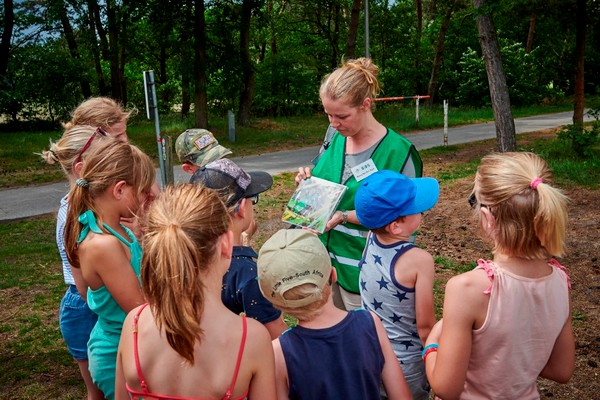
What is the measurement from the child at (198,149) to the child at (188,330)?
159 centimetres

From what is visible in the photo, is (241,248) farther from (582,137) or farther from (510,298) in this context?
(582,137)

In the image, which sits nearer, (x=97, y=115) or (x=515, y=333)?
(x=515, y=333)

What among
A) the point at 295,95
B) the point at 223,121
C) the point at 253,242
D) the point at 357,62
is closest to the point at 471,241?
the point at 253,242

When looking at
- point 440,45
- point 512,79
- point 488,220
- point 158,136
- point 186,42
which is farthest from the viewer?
point 512,79

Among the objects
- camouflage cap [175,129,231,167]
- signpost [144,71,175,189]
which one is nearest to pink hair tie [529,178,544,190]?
camouflage cap [175,129,231,167]

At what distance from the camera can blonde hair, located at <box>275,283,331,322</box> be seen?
6.38ft

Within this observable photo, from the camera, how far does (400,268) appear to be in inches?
97.1

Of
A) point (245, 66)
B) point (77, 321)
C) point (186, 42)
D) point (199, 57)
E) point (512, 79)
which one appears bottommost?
point (77, 321)

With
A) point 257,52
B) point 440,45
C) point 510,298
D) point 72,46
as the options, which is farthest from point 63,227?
point 257,52

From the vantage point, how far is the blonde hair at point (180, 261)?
5.70 feet

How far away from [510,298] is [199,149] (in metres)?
2.07

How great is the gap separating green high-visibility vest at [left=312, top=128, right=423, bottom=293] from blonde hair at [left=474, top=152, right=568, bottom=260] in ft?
3.87

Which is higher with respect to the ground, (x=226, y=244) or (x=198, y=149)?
(x=198, y=149)

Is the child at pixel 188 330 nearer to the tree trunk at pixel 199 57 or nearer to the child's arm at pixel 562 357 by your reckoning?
the child's arm at pixel 562 357
